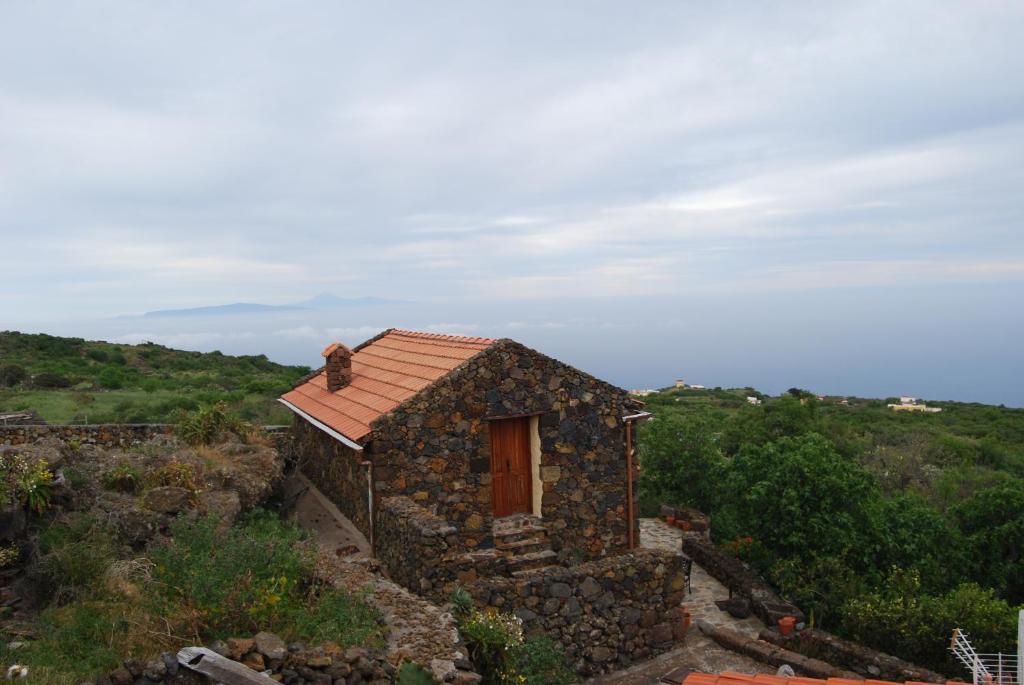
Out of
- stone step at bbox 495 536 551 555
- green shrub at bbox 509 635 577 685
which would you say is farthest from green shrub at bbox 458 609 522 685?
stone step at bbox 495 536 551 555

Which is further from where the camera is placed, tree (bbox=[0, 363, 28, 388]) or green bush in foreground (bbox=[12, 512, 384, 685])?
tree (bbox=[0, 363, 28, 388])

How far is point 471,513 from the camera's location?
1266 centimetres

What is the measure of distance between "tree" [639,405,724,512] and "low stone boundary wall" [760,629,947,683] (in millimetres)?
6893

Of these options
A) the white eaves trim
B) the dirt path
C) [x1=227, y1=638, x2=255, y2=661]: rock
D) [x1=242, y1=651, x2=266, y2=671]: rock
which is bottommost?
the dirt path

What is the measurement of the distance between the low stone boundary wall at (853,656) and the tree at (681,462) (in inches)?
271

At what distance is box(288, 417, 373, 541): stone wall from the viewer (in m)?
13.0

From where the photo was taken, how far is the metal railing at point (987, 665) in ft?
24.3

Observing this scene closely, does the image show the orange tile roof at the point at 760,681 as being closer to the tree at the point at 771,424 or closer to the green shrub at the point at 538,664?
the green shrub at the point at 538,664

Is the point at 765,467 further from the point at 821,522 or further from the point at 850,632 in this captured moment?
the point at 850,632

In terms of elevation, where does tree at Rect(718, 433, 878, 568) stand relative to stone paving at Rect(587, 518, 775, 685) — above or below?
above

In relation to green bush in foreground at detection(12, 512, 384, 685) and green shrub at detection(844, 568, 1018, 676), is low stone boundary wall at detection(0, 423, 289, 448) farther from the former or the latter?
green shrub at detection(844, 568, 1018, 676)

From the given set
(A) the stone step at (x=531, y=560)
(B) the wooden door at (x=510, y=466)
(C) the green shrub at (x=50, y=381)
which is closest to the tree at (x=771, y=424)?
(B) the wooden door at (x=510, y=466)

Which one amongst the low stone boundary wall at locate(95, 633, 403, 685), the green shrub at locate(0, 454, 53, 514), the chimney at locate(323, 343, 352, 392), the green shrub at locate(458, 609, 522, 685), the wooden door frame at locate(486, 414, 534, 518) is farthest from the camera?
the chimney at locate(323, 343, 352, 392)

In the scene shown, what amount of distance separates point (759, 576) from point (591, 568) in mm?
5271
